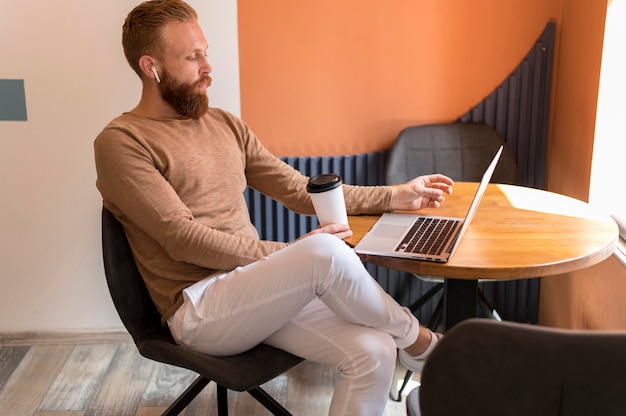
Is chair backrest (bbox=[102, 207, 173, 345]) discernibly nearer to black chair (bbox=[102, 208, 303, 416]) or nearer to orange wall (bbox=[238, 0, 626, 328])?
black chair (bbox=[102, 208, 303, 416])

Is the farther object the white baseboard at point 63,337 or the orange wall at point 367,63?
the white baseboard at point 63,337

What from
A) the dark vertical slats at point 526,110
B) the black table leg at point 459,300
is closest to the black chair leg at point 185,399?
the black table leg at point 459,300

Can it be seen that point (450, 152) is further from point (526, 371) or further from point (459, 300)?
point (526, 371)

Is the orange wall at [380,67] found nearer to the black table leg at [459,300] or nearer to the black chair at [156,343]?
the black table leg at [459,300]

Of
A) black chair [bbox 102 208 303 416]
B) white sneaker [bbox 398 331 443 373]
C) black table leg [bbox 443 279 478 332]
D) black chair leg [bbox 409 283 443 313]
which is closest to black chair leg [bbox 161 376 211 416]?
black chair [bbox 102 208 303 416]

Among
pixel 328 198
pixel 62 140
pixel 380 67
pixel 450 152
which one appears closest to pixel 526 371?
pixel 328 198

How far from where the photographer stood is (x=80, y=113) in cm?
307

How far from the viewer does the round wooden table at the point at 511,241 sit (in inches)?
70.9

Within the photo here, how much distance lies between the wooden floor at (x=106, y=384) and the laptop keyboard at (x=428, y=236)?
0.91 meters

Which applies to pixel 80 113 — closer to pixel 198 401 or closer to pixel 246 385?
pixel 198 401

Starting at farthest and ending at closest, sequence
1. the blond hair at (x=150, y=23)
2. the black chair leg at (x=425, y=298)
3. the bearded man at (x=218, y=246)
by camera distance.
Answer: the black chair leg at (x=425, y=298) < the blond hair at (x=150, y=23) < the bearded man at (x=218, y=246)

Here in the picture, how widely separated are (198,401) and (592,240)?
1591 mm

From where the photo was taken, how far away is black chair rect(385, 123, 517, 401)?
3.02m

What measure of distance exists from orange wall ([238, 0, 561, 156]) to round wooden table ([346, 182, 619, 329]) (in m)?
0.72
